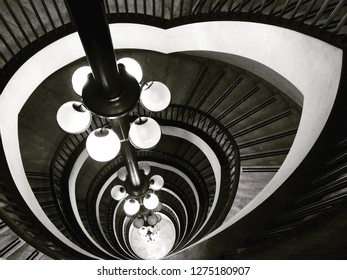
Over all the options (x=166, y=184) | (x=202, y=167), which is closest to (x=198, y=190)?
(x=202, y=167)

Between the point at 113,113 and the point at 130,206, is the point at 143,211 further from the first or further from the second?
the point at 113,113

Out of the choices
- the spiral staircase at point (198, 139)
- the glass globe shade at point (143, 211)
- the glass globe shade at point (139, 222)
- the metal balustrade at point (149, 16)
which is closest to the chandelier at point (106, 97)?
the spiral staircase at point (198, 139)

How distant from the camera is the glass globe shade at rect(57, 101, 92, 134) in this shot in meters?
2.53

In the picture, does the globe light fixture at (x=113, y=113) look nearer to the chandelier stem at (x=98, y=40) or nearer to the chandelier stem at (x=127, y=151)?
the chandelier stem at (x=127, y=151)

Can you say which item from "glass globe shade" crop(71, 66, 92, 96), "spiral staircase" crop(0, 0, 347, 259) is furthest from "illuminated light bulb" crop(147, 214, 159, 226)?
"glass globe shade" crop(71, 66, 92, 96)

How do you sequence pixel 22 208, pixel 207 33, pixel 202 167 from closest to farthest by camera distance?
pixel 22 208
pixel 207 33
pixel 202 167

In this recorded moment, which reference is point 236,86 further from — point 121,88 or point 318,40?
point 121,88

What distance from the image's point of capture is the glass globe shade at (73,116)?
8.31ft

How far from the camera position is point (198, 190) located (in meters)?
8.74

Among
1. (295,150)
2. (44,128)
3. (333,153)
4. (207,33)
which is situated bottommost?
(333,153)

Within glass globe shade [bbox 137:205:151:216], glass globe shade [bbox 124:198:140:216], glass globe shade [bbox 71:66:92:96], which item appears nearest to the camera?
glass globe shade [bbox 71:66:92:96]

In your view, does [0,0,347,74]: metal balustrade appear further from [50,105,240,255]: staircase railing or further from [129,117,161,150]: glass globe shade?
[129,117,161,150]: glass globe shade
